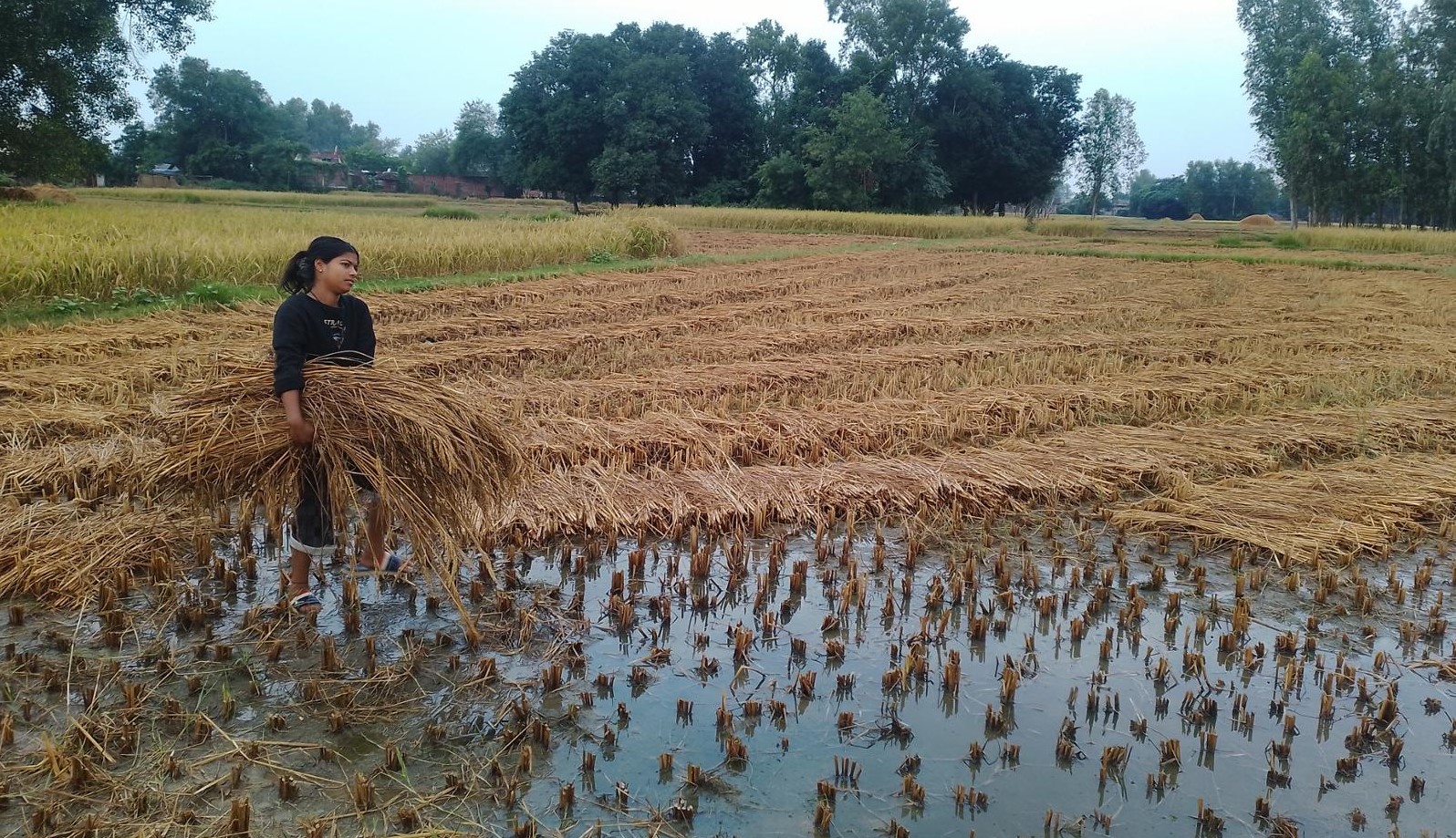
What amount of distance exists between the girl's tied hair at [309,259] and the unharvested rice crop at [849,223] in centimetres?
3035

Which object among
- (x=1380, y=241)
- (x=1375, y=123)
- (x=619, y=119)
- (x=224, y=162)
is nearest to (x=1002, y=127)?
(x=1375, y=123)

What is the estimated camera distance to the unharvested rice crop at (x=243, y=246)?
1091cm

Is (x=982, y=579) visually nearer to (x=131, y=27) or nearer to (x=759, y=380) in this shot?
(x=759, y=380)

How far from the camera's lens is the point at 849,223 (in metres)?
35.5

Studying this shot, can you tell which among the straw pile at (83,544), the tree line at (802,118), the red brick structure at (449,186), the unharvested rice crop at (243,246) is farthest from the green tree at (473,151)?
the straw pile at (83,544)

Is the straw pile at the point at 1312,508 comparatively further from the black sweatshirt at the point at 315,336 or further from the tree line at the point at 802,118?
the tree line at the point at 802,118

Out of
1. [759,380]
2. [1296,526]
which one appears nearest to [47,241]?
[759,380]

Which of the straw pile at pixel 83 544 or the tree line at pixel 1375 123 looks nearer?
the straw pile at pixel 83 544

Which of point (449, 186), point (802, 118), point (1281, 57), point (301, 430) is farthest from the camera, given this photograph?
point (449, 186)

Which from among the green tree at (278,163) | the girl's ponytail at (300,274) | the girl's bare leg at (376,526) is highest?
the green tree at (278,163)

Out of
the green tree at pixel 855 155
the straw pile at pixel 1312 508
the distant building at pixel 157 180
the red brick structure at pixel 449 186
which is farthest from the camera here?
the red brick structure at pixel 449 186

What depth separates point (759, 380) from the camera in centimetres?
857

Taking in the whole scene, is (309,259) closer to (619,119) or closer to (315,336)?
(315,336)

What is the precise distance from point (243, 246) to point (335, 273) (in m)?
10.1
